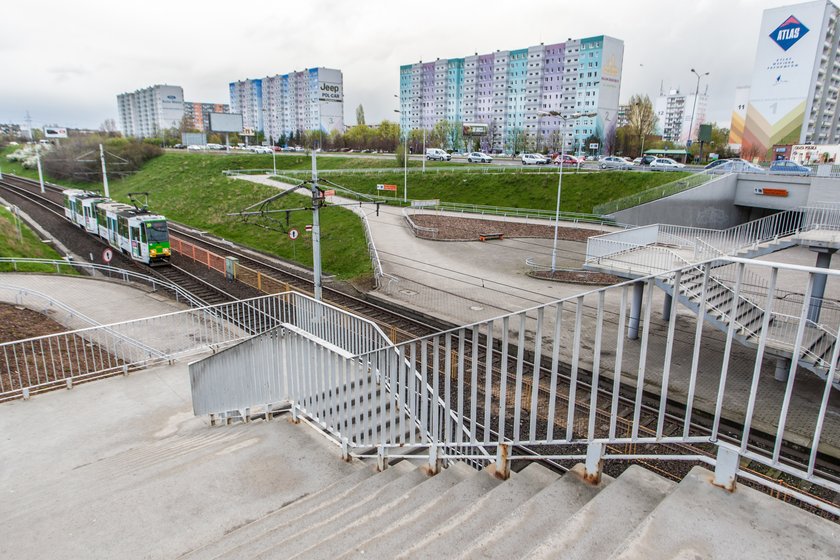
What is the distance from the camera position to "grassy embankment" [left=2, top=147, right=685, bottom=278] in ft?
102

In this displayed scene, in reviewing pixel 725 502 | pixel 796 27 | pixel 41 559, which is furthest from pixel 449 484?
pixel 796 27

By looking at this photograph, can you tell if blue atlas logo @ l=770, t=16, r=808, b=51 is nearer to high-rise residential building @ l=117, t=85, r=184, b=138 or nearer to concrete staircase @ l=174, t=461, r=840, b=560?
concrete staircase @ l=174, t=461, r=840, b=560

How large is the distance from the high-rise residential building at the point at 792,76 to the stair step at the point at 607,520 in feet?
268

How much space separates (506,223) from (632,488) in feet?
109

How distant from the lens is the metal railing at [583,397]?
335cm

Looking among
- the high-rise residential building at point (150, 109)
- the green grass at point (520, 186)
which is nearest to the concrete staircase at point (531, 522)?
the green grass at point (520, 186)

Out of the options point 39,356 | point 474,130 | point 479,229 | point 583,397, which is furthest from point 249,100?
point 583,397

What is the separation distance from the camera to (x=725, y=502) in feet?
10.0

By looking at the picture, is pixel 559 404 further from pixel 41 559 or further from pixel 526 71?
pixel 526 71

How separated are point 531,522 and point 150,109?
199 m

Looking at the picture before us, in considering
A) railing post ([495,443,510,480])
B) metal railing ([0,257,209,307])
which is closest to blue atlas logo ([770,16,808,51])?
metal railing ([0,257,209,307])

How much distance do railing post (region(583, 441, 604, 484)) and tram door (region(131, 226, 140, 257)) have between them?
2721 centimetres

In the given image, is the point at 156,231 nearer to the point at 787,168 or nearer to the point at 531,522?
the point at 531,522

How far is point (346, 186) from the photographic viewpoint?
162 feet
